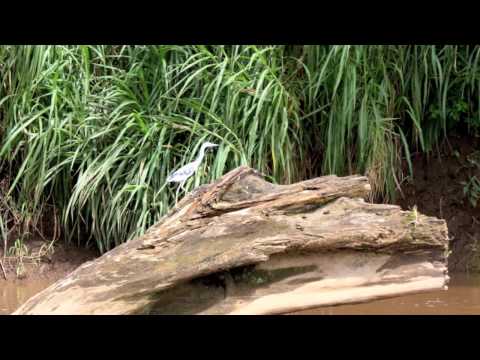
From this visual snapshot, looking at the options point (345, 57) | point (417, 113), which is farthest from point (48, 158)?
point (417, 113)

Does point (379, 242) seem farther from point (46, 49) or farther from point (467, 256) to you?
point (46, 49)

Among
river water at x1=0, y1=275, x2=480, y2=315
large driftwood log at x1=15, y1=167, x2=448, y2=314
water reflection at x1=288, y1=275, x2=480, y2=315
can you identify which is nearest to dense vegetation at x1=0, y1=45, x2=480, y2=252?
river water at x1=0, y1=275, x2=480, y2=315

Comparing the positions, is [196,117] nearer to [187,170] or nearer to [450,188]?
[187,170]

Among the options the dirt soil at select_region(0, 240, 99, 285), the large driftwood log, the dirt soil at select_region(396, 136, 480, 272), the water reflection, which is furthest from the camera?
the dirt soil at select_region(396, 136, 480, 272)

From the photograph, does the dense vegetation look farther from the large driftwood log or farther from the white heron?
the large driftwood log

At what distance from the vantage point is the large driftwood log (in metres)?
3.17

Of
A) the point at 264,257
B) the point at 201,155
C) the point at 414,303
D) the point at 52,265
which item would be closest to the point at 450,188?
the point at 414,303

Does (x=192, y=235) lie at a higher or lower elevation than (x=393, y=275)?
higher

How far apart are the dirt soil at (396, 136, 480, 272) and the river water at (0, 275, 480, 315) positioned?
0.67 m

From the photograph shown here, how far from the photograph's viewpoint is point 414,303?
16.2 ft

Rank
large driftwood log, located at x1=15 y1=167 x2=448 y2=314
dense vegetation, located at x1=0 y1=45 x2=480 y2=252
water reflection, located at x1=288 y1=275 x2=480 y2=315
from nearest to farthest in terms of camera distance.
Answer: large driftwood log, located at x1=15 y1=167 x2=448 y2=314 < water reflection, located at x1=288 y1=275 x2=480 y2=315 < dense vegetation, located at x1=0 y1=45 x2=480 y2=252

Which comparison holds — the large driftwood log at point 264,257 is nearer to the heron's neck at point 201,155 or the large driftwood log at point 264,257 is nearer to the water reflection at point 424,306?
the water reflection at point 424,306

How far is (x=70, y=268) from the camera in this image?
604 cm

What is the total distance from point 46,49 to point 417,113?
9.30 feet
